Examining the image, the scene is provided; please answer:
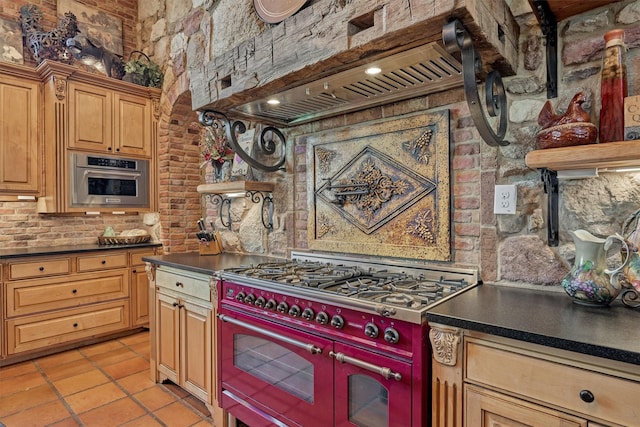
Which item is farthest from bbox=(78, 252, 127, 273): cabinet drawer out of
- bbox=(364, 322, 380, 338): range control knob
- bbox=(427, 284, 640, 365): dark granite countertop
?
bbox=(427, 284, 640, 365): dark granite countertop

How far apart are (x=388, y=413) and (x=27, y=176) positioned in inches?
144

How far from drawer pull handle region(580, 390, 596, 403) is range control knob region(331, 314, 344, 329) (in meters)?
0.79

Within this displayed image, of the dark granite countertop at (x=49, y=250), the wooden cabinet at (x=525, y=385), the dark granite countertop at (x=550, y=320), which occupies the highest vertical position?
the dark granite countertop at (x=49, y=250)

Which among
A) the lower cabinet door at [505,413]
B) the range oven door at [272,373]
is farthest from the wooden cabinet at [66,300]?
the lower cabinet door at [505,413]

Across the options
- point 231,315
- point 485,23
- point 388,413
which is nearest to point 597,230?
point 485,23

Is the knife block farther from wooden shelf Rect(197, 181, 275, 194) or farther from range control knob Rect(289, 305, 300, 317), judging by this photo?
range control knob Rect(289, 305, 300, 317)

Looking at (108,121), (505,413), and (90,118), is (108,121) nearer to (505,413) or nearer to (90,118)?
(90,118)

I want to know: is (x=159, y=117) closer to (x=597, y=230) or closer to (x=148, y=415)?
(x=148, y=415)

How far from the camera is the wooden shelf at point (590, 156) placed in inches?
44.9

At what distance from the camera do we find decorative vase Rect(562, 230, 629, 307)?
48.6 inches

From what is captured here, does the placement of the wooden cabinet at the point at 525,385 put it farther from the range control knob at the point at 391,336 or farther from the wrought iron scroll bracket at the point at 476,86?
the wrought iron scroll bracket at the point at 476,86

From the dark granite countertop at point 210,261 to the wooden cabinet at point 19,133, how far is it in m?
1.63

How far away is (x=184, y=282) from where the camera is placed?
232cm

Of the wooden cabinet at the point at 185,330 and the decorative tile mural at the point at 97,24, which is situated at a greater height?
the decorative tile mural at the point at 97,24
